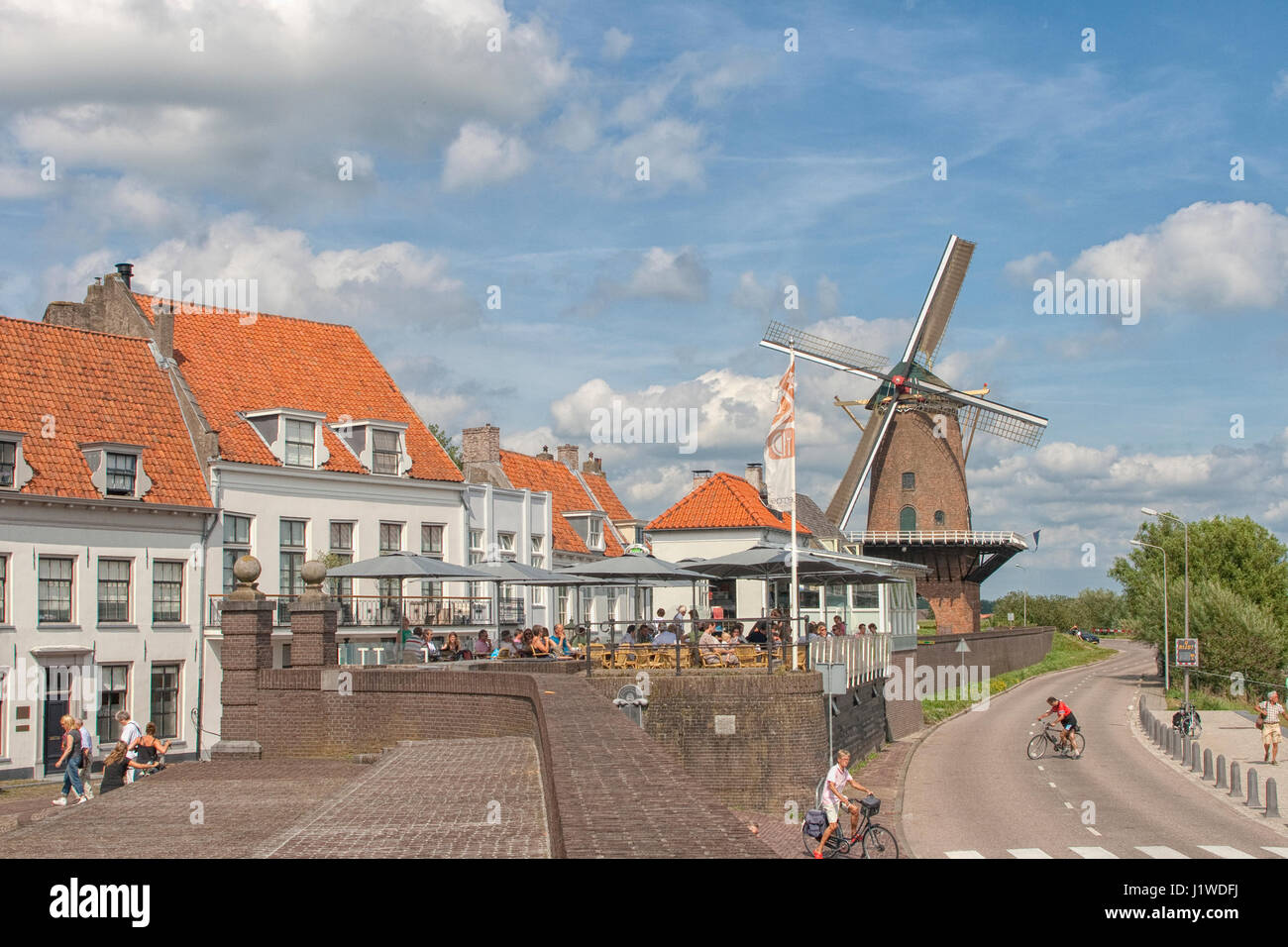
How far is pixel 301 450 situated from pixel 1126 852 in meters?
26.0

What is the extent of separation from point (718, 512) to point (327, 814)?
48.7 meters

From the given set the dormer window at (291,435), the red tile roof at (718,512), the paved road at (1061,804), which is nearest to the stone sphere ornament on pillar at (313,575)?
the paved road at (1061,804)

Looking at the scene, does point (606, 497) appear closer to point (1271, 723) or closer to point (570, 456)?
point (570, 456)

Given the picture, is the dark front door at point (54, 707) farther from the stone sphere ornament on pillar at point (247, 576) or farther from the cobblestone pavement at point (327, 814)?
the cobblestone pavement at point (327, 814)

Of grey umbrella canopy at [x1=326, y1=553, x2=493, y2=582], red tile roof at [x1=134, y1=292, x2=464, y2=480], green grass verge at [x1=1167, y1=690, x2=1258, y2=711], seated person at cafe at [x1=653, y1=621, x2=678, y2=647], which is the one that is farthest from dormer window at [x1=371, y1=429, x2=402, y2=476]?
green grass verge at [x1=1167, y1=690, x2=1258, y2=711]

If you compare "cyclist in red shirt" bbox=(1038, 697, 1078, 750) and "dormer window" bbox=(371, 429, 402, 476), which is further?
"dormer window" bbox=(371, 429, 402, 476)

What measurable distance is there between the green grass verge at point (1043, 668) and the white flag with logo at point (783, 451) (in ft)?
86.2

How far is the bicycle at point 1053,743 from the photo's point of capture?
132 ft

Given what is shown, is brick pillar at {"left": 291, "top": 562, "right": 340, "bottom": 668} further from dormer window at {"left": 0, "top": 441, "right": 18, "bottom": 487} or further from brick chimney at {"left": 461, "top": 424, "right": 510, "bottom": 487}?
brick chimney at {"left": 461, "top": 424, "right": 510, "bottom": 487}

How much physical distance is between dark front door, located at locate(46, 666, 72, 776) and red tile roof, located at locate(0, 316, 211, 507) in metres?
4.42

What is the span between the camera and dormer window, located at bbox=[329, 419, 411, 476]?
4203 cm

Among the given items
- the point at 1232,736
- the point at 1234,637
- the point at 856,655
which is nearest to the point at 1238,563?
the point at 1234,637
